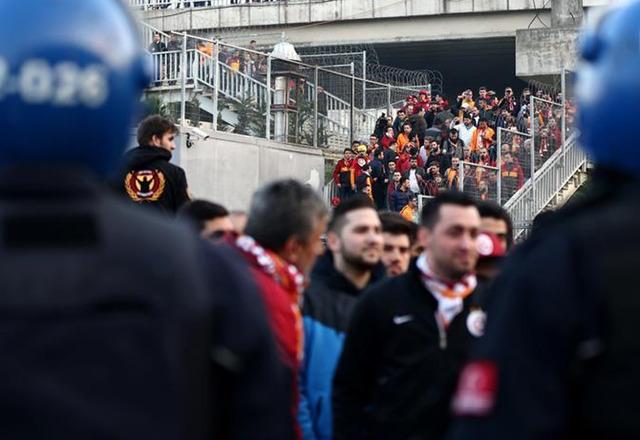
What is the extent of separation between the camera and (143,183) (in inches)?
377

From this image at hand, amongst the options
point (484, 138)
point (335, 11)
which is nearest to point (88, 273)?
point (484, 138)

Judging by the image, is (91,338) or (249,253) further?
(249,253)

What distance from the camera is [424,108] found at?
2844 cm

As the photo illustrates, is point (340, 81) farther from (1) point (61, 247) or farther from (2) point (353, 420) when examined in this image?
(1) point (61, 247)

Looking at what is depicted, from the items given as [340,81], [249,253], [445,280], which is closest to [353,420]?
[445,280]

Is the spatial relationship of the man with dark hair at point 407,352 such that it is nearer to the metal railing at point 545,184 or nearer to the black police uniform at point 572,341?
the black police uniform at point 572,341

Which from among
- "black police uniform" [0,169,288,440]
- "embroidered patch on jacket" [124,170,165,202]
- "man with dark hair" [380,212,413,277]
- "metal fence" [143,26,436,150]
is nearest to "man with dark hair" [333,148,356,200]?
"metal fence" [143,26,436,150]

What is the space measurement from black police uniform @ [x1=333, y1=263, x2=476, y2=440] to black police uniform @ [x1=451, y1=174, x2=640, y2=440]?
3.21 meters

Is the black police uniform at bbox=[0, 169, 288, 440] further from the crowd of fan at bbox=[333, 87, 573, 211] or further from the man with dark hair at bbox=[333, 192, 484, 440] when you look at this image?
the crowd of fan at bbox=[333, 87, 573, 211]

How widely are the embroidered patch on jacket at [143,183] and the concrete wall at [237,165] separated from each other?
12886 millimetres

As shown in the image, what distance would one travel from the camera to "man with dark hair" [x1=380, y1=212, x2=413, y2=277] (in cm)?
838

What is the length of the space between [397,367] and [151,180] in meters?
3.86

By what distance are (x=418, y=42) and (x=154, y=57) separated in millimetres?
17485

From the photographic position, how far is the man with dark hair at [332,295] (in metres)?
6.52
